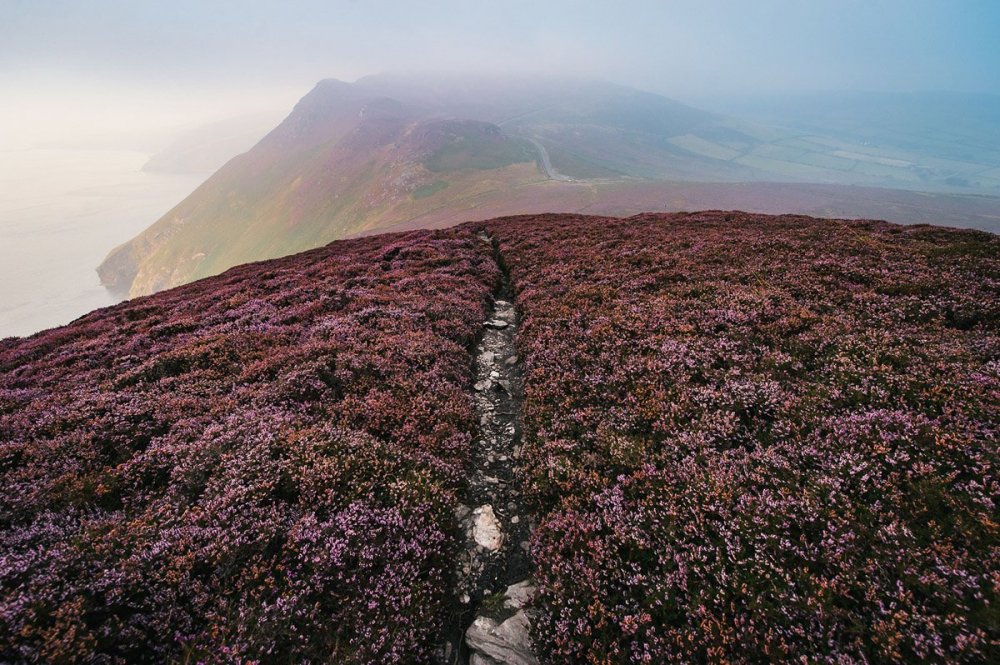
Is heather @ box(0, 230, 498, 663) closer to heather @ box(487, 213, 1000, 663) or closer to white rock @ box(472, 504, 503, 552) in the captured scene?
white rock @ box(472, 504, 503, 552)

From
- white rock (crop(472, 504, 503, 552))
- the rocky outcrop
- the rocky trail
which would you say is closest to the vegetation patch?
the rocky trail

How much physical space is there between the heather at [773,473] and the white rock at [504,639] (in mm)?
342

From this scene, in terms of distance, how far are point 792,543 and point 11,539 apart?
11564 millimetres

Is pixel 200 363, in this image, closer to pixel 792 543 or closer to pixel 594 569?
pixel 594 569

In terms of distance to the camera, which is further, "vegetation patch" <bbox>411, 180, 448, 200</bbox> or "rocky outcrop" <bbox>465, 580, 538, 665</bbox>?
"vegetation patch" <bbox>411, 180, 448, 200</bbox>

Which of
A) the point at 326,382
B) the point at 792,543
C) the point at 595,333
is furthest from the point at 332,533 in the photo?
the point at 595,333

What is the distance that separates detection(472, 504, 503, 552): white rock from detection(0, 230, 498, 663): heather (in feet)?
2.15

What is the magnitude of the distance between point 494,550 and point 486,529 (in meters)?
0.48

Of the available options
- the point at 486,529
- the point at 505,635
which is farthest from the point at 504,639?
the point at 486,529

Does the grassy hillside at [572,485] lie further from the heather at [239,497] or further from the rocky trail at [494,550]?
the rocky trail at [494,550]

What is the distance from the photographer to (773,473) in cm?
664

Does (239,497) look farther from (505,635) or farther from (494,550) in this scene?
(505,635)

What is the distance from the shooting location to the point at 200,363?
43.2 ft

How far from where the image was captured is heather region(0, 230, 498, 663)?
16.8ft
